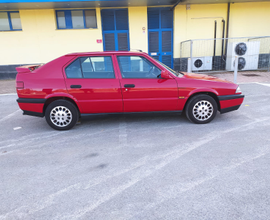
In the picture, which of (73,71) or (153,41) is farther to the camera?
(153,41)

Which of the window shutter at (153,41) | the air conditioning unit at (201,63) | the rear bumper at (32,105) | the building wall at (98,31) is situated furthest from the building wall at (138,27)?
the rear bumper at (32,105)

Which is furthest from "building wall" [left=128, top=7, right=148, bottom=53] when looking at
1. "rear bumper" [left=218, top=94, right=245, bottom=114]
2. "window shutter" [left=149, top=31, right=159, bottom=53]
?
"rear bumper" [left=218, top=94, right=245, bottom=114]

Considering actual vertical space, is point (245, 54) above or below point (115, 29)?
below

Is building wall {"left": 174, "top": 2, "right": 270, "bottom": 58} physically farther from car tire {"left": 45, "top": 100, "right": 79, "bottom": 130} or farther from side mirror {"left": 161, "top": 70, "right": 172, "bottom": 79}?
car tire {"left": 45, "top": 100, "right": 79, "bottom": 130}

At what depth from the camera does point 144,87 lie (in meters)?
4.54

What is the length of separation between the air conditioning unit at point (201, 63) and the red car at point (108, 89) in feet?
28.7

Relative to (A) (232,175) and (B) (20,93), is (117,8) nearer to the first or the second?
(B) (20,93)

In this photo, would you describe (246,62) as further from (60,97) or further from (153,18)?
(60,97)

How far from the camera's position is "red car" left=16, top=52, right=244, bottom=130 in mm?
4512

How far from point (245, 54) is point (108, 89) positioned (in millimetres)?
11464

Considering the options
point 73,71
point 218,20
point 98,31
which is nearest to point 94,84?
point 73,71

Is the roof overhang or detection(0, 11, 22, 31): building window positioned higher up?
the roof overhang

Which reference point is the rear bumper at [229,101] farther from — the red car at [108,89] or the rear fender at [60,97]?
the rear fender at [60,97]

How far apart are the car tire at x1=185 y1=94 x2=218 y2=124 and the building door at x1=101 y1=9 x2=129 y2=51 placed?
10063 millimetres
